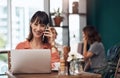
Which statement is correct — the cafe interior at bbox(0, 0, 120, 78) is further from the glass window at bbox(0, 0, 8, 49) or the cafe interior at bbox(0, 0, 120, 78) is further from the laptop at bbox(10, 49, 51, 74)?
the laptop at bbox(10, 49, 51, 74)

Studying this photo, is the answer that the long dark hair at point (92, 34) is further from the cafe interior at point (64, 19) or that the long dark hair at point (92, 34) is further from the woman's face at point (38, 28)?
the woman's face at point (38, 28)

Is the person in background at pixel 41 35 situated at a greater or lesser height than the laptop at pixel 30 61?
greater

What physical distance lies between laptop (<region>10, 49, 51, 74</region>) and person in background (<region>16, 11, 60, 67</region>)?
0.72 ft

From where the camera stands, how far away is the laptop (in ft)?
6.23

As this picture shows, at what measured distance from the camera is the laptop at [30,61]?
1.90m

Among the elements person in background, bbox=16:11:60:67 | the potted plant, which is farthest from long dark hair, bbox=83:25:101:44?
person in background, bbox=16:11:60:67

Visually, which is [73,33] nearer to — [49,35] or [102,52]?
[102,52]

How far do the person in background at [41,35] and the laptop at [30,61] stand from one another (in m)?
0.22

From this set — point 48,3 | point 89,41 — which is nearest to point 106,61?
point 89,41

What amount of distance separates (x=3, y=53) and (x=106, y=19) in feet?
7.77

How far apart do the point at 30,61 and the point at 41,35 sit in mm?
504

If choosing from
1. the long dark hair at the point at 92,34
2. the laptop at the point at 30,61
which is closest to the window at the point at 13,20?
the long dark hair at the point at 92,34

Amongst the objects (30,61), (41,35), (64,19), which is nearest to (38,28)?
(41,35)

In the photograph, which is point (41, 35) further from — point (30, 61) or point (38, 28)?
point (30, 61)
